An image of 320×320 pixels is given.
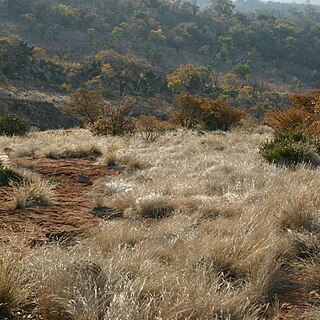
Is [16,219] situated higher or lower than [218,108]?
higher

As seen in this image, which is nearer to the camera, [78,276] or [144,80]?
[78,276]

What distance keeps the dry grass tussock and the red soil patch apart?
0.36m

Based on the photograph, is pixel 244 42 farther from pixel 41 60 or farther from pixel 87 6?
pixel 41 60

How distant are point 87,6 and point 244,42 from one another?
49.5 meters

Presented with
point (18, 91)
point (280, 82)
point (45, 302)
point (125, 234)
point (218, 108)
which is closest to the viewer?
point (45, 302)

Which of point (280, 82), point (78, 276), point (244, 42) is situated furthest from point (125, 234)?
point (244, 42)

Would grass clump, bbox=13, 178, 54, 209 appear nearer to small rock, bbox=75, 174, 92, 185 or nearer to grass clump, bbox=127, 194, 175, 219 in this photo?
grass clump, bbox=127, 194, 175, 219

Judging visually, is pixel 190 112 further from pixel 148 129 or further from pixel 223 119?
pixel 148 129

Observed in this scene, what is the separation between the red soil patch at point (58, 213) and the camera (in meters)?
4.08

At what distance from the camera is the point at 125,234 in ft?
12.3

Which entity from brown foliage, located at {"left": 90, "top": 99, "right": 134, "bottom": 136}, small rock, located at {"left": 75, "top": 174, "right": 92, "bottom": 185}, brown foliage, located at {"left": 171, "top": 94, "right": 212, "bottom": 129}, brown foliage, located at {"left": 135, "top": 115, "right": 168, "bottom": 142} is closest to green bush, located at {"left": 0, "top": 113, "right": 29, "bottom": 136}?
brown foliage, located at {"left": 90, "top": 99, "right": 134, "bottom": 136}

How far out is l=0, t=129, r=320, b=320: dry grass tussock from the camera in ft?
8.02

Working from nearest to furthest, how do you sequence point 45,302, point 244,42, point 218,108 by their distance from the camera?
point 45,302, point 218,108, point 244,42

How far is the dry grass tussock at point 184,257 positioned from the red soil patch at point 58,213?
1.17 ft
